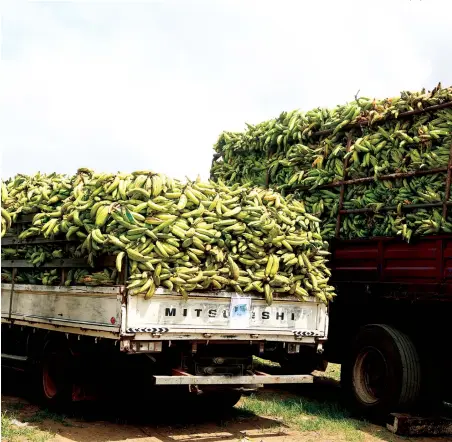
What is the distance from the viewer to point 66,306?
8102mm

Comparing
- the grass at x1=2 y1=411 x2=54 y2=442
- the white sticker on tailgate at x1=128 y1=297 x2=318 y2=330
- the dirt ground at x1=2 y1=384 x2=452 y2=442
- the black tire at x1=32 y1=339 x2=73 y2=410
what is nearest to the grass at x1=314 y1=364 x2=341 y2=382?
the dirt ground at x1=2 y1=384 x2=452 y2=442

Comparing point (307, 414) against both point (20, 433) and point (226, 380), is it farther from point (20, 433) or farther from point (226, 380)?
point (20, 433)

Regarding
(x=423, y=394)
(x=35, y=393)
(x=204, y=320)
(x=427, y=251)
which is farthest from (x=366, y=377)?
(x=35, y=393)

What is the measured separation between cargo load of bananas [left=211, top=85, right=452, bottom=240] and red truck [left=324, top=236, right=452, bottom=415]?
11.9 inches

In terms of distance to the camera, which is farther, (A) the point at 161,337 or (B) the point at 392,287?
(B) the point at 392,287

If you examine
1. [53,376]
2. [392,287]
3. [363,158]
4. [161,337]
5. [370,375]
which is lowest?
[53,376]

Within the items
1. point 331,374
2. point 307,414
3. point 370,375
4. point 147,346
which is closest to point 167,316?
point 147,346

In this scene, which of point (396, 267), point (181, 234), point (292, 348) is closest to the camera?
point (181, 234)

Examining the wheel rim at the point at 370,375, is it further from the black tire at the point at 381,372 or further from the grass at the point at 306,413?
the grass at the point at 306,413

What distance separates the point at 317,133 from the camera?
35.2 ft

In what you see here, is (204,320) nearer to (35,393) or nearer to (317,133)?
(35,393)

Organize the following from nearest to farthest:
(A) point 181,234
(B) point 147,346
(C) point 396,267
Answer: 1. (B) point 147,346
2. (A) point 181,234
3. (C) point 396,267

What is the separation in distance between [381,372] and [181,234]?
12.2ft

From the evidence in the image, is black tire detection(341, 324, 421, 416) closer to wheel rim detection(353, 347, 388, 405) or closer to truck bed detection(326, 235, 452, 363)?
wheel rim detection(353, 347, 388, 405)
